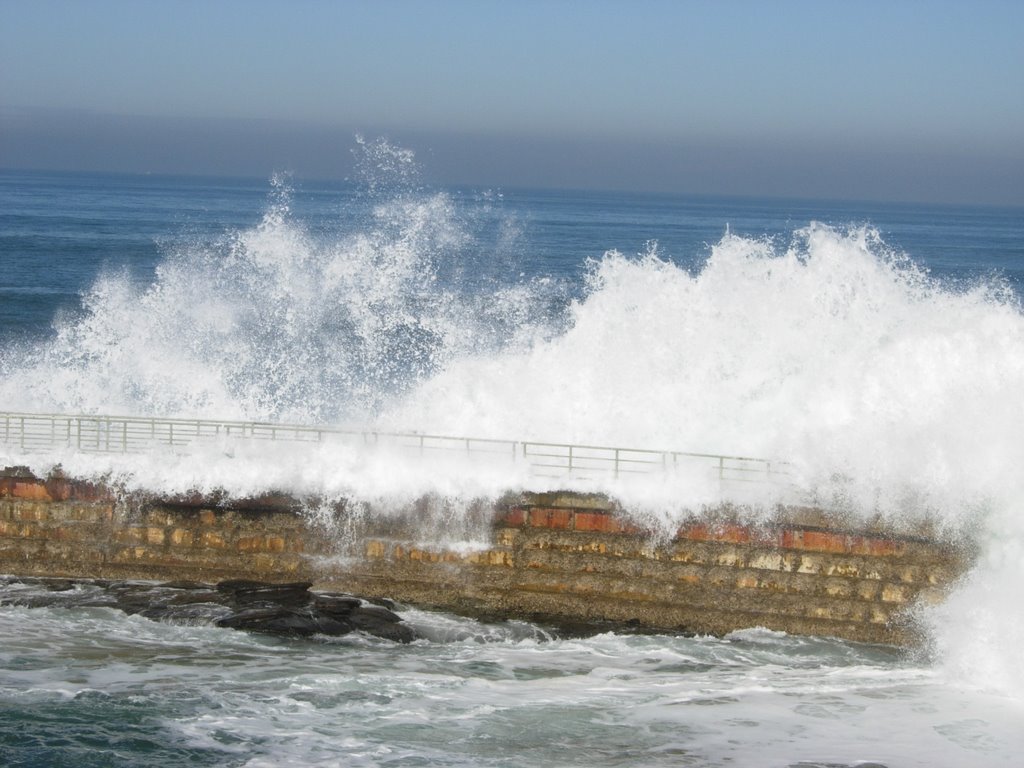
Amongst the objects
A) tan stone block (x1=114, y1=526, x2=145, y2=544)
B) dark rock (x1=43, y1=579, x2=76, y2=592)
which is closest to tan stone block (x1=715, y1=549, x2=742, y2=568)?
tan stone block (x1=114, y1=526, x2=145, y2=544)

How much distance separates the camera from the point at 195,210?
8350 cm

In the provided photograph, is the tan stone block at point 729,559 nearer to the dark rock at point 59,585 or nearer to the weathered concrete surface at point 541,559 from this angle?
the weathered concrete surface at point 541,559

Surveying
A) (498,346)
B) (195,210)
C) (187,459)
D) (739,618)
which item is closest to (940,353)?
(739,618)

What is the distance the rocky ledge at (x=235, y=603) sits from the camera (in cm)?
1309

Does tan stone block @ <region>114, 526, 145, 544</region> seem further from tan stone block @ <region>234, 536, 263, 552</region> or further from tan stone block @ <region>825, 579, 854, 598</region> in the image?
tan stone block @ <region>825, 579, 854, 598</region>

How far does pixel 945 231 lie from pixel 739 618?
8985cm

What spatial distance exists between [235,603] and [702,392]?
698cm

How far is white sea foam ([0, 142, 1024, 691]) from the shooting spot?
13758mm

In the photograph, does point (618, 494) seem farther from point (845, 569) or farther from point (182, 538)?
point (182, 538)

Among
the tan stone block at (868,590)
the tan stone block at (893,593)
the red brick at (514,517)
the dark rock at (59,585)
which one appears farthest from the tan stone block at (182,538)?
the tan stone block at (893,593)

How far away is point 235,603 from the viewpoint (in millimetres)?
13641

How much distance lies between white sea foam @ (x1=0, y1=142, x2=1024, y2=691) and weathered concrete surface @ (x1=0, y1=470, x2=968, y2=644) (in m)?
0.36

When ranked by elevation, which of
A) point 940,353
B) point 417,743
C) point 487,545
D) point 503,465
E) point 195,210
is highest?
point 195,210

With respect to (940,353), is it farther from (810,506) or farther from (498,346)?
(498,346)
